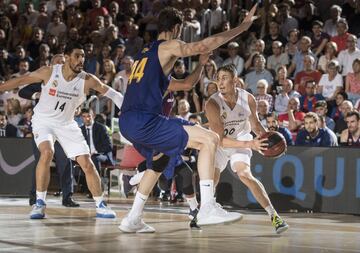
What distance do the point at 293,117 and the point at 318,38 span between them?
2.82 meters

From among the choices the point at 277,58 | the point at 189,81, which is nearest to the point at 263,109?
the point at 277,58

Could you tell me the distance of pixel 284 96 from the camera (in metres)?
16.3

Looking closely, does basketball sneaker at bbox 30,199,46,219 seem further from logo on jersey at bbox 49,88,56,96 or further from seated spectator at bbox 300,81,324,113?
seated spectator at bbox 300,81,324,113

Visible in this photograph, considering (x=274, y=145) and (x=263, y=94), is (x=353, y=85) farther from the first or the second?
(x=274, y=145)

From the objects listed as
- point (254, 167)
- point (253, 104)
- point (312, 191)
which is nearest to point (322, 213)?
point (312, 191)

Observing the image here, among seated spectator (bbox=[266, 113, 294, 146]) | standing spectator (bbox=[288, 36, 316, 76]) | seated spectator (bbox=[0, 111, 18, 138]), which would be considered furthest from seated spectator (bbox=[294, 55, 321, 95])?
seated spectator (bbox=[0, 111, 18, 138])

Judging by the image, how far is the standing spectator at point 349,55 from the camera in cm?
1653

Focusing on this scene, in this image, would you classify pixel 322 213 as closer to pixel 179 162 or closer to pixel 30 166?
pixel 179 162

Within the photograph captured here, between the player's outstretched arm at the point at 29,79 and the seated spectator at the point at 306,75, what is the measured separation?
20.9ft

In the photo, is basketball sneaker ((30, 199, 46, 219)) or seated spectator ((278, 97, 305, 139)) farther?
seated spectator ((278, 97, 305, 139))

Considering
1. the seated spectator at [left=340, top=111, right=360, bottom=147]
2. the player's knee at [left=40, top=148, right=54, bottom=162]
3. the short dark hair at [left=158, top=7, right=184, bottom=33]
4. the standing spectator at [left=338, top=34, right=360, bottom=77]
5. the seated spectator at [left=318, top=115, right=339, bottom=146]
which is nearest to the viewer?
the short dark hair at [left=158, top=7, right=184, bottom=33]

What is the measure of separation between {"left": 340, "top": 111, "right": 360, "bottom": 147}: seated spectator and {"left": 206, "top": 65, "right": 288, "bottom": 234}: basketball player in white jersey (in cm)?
360

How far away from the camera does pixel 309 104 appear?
633 inches

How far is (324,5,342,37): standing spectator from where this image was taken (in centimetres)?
1769
